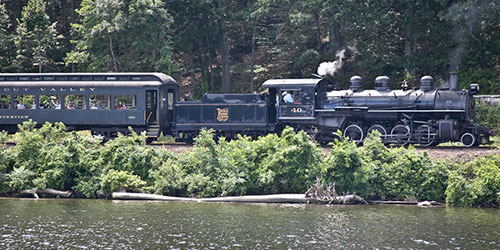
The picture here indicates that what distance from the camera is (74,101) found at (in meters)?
26.9

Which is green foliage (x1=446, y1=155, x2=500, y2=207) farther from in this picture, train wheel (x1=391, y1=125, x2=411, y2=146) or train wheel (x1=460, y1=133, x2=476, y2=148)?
train wheel (x1=391, y1=125, x2=411, y2=146)

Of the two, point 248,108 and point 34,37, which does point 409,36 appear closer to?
point 248,108

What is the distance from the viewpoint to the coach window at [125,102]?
2652 cm

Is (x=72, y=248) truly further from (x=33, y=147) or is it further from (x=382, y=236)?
(x=33, y=147)

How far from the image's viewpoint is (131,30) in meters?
36.7

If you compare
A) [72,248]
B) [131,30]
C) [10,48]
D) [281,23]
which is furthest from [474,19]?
[10,48]

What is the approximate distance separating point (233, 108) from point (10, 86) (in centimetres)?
1043

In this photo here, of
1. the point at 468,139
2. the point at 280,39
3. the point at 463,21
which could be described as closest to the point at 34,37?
the point at 280,39

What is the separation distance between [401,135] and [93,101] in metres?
13.7

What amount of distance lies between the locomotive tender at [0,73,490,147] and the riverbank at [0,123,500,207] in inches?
156

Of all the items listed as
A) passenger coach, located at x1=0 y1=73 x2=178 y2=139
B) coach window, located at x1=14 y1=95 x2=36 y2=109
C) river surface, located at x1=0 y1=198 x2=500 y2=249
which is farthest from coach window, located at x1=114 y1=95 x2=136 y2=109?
river surface, located at x1=0 y1=198 x2=500 y2=249

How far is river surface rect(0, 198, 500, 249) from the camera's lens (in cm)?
1401

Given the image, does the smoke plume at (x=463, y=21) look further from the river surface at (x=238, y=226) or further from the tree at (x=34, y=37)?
the tree at (x=34, y=37)

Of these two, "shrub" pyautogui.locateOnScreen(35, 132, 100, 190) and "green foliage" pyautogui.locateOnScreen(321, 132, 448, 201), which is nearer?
"green foliage" pyautogui.locateOnScreen(321, 132, 448, 201)
